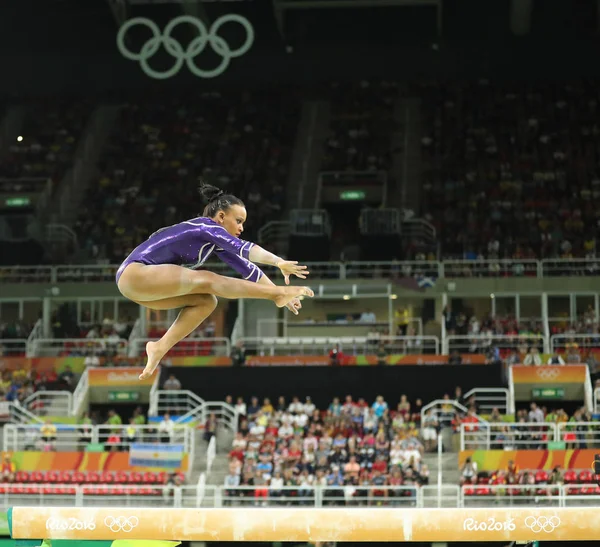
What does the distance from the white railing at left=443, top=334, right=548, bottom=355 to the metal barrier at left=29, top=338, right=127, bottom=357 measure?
28.8ft

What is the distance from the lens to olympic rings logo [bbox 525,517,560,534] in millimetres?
9636

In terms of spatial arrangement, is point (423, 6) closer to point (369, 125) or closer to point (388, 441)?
point (369, 125)

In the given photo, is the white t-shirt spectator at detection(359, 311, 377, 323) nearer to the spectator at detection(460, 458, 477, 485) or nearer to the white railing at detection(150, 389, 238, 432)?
the white railing at detection(150, 389, 238, 432)

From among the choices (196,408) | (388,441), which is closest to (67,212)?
(196,408)

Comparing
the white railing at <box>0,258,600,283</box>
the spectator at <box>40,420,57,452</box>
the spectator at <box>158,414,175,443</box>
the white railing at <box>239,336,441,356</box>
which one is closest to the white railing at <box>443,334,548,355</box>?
the white railing at <box>239,336,441,356</box>

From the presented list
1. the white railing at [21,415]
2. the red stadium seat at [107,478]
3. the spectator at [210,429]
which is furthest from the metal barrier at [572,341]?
the white railing at [21,415]

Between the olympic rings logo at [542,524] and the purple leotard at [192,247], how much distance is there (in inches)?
131

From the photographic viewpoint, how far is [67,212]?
3609cm

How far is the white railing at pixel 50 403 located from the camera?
26.4m

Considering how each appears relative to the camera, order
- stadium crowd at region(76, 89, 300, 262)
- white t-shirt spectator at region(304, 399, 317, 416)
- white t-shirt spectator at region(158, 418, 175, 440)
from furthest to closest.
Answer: stadium crowd at region(76, 89, 300, 262) < white t-shirt spectator at region(304, 399, 317, 416) < white t-shirt spectator at region(158, 418, 175, 440)

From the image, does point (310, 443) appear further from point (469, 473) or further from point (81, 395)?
point (81, 395)

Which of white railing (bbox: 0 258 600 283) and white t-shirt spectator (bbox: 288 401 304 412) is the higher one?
white railing (bbox: 0 258 600 283)

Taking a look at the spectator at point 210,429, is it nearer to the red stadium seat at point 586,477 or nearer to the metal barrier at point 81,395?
the metal barrier at point 81,395

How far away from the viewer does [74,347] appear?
1189 inches
